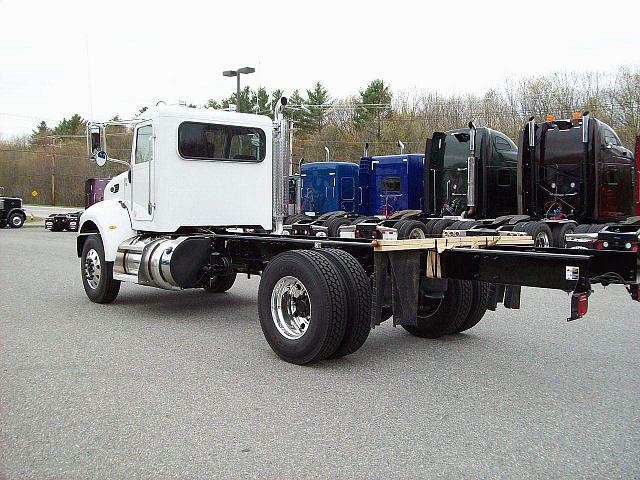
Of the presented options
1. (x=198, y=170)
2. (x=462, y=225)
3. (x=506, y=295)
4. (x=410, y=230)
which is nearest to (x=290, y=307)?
(x=506, y=295)

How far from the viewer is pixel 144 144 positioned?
30.4ft

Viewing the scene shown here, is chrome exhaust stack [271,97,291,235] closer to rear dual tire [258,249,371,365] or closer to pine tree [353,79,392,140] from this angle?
rear dual tire [258,249,371,365]

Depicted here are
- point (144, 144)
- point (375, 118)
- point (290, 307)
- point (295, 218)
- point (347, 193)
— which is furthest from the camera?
point (375, 118)

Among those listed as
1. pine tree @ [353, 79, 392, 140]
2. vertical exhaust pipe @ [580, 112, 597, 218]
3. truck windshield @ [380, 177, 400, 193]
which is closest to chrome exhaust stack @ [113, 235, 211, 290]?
vertical exhaust pipe @ [580, 112, 597, 218]

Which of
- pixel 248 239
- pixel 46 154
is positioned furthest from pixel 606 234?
pixel 46 154

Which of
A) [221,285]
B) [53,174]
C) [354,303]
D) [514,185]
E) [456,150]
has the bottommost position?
[221,285]

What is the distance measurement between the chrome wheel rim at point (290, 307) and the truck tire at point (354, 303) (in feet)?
1.37

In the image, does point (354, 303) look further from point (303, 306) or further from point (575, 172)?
point (575, 172)

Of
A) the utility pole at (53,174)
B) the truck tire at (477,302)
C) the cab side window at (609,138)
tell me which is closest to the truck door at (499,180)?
the cab side window at (609,138)

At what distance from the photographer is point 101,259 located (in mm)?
9562

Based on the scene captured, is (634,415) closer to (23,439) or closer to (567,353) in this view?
(567,353)

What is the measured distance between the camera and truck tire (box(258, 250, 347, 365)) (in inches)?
231

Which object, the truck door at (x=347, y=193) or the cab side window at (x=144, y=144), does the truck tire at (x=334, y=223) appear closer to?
the truck door at (x=347, y=193)

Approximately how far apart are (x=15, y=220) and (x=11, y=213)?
49 cm
